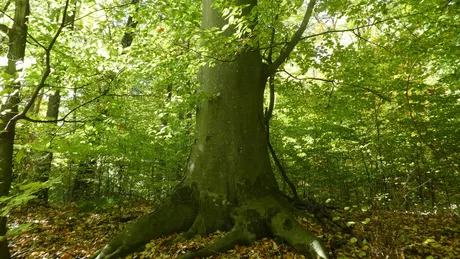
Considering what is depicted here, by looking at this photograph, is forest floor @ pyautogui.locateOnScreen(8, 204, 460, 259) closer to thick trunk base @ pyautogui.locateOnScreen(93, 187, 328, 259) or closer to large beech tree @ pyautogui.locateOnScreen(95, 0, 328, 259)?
thick trunk base @ pyautogui.locateOnScreen(93, 187, 328, 259)

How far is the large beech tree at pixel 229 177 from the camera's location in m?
3.93

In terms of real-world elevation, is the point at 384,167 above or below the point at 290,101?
below

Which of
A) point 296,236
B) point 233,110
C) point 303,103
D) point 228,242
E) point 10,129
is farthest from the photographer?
point 303,103

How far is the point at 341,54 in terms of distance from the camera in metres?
6.03

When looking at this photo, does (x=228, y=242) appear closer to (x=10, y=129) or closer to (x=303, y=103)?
(x=10, y=129)

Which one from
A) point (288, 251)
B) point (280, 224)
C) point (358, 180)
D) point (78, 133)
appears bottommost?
point (288, 251)

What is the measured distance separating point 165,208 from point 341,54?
5020 millimetres

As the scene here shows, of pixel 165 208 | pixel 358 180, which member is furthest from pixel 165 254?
pixel 358 180

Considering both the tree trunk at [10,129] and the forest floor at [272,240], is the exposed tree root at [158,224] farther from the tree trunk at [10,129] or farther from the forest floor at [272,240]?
the tree trunk at [10,129]

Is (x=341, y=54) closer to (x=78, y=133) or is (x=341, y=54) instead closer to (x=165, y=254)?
(x=165, y=254)

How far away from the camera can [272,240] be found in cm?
381

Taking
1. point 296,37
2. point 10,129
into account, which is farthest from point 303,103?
point 10,129

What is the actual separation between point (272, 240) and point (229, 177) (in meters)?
1.13

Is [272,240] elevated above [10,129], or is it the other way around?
[10,129]
